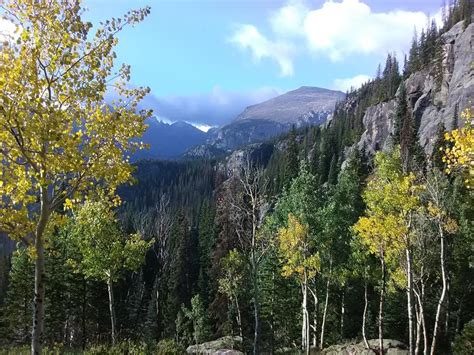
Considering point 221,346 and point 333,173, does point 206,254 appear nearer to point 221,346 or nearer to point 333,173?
point 221,346

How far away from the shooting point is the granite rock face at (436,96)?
3280 inches

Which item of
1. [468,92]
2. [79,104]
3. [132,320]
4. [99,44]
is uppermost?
[468,92]

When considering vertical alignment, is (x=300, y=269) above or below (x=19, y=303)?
above

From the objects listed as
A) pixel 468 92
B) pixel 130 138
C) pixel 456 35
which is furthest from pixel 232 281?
pixel 456 35

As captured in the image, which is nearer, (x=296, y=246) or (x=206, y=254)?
(x=296, y=246)

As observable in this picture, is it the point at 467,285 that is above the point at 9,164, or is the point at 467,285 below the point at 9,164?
below

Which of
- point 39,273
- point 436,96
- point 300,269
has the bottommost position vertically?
point 300,269

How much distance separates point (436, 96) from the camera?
96438mm

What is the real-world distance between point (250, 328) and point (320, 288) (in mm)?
13789

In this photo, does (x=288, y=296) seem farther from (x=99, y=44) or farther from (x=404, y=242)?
(x=99, y=44)

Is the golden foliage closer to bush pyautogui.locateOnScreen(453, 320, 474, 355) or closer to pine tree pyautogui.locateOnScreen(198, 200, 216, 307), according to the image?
bush pyautogui.locateOnScreen(453, 320, 474, 355)

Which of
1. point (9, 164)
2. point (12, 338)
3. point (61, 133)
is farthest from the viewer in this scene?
point (12, 338)

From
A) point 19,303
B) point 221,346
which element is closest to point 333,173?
Result: point 221,346

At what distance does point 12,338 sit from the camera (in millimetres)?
37875
